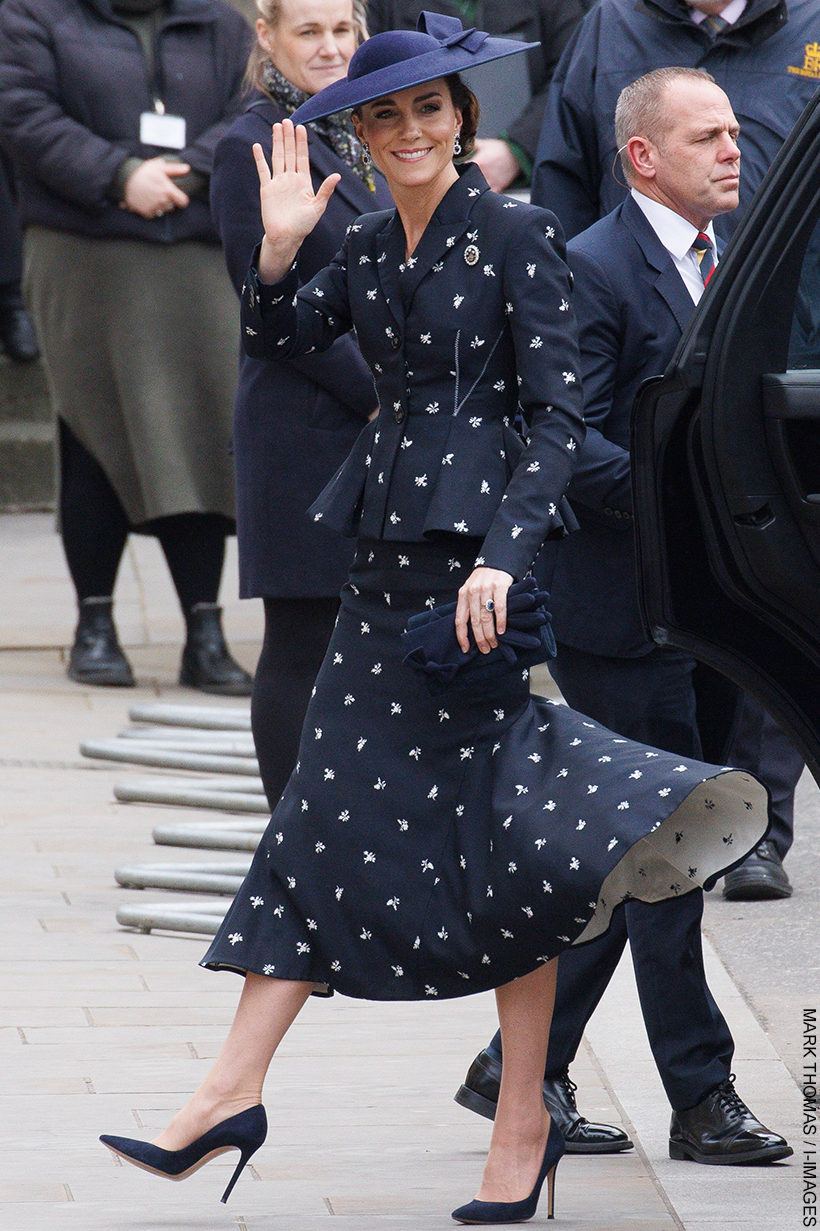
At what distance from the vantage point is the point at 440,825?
341cm

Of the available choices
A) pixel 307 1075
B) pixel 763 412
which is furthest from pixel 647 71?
pixel 763 412

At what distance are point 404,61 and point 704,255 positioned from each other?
75 cm

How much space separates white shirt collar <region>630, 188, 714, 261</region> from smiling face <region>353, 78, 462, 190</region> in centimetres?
54

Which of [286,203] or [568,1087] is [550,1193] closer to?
[568,1087]

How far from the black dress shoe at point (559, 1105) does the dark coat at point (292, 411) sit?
130 centimetres

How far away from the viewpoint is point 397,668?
11.4 ft

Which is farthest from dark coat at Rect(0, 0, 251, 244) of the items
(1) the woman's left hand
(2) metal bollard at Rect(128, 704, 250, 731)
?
(1) the woman's left hand

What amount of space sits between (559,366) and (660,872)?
77cm

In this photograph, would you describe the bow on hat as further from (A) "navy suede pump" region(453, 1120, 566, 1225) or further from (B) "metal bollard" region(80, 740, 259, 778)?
(B) "metal bollard" region(80, 740, 259, 778)

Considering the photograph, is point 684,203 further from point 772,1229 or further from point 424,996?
point 772,1229

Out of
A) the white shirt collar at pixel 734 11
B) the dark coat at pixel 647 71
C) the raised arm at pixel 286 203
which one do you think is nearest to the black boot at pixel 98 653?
the dark coat at pixel 647 71

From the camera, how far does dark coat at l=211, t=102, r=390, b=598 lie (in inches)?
188

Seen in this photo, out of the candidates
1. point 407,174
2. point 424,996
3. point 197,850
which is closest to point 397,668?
point 424,996

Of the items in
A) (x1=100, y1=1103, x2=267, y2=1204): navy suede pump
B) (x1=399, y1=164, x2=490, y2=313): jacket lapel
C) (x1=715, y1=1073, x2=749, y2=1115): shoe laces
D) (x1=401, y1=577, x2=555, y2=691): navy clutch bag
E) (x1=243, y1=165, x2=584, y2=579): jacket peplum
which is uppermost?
(x1=399, y1=164, x2=490, y2=313): jacket lapel
